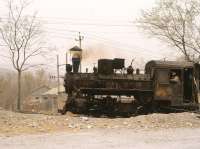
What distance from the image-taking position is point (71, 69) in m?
23.6

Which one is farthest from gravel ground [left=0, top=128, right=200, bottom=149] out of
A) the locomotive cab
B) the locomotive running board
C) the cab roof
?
the cab roof

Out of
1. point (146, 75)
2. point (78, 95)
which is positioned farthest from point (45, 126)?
point (146, 75)

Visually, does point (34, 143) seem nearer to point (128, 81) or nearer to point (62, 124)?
point (62, 124)

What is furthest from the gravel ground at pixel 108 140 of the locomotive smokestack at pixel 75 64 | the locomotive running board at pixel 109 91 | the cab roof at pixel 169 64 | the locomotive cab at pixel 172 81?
the locomotive smokestack at pixel 75 64

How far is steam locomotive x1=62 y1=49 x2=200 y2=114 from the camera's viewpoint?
23094mm

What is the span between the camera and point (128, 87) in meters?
23.3

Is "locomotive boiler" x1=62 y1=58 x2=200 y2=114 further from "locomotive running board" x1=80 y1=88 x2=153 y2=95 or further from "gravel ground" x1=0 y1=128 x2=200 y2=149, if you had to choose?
"gravel ground" x1=0 y1=128 x2=200 y2=149

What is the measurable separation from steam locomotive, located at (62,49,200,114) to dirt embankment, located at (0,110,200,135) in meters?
4.52

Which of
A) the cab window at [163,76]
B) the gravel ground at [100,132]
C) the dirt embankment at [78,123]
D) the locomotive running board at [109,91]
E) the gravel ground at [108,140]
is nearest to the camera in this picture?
the gravel ground at [108,140]

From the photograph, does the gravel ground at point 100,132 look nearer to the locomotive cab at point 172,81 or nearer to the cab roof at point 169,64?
the locomotive cab at point 172,81

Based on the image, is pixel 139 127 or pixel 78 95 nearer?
pixel 139 127

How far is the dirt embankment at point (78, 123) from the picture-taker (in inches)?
600

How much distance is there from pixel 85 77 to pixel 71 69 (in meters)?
0.92

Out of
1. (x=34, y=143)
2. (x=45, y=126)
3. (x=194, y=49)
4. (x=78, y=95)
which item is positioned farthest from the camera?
(x=194, y=49)
